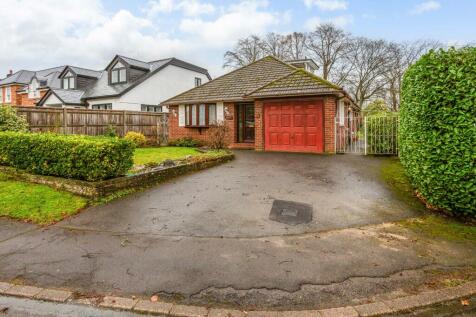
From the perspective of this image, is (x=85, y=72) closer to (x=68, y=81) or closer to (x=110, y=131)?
(x=68, y=81)

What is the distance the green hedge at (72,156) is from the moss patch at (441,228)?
608 centimetres

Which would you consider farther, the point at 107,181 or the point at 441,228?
the point at 107,181

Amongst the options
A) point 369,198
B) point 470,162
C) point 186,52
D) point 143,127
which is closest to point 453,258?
point 470,162

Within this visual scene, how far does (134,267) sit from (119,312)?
0.91m

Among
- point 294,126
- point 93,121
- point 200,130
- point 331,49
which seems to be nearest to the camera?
point 294,126

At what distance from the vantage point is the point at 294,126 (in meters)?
14.5

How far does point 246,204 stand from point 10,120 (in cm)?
1041

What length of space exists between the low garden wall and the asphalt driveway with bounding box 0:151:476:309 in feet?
1.66

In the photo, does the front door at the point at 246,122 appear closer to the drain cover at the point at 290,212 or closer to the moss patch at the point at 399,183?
the moss patch at the point at 399,183

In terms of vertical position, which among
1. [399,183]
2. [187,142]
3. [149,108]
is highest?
[149,108]

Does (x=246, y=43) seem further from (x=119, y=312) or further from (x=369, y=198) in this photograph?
(x=119, y=312)

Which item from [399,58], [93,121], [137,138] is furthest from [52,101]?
[399,58]

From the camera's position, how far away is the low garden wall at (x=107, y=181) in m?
6.79

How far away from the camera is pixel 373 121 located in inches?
504
